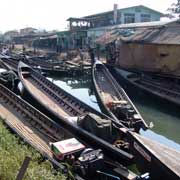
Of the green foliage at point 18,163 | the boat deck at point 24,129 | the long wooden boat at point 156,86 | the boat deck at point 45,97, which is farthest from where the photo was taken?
the long wooden boat at point 156,86

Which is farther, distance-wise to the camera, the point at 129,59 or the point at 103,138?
the point at 129,59

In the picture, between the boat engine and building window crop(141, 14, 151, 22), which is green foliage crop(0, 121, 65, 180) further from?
building window crop(141, 14, 151, 22)

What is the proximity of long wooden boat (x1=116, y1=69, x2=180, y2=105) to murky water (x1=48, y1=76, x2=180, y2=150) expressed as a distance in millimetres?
426

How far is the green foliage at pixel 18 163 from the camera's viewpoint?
567 cm

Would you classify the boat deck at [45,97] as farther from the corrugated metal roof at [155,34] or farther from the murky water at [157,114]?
the corrugated metal roof at [155,34]

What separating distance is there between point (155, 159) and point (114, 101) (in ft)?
23.5

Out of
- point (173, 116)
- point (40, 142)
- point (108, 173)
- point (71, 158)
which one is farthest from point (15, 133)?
point (173, 116)

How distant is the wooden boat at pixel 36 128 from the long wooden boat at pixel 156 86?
24.6 ft

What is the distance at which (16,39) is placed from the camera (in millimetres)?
62781

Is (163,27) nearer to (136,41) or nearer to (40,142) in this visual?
(136,41)

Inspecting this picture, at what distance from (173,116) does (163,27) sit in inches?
337

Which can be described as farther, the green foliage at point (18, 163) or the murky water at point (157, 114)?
the murky water at point (157, 114)

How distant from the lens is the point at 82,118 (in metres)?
9.74

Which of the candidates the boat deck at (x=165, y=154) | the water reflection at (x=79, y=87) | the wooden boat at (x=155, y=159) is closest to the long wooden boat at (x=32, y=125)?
the wooden boat at (x=155, y=159)
